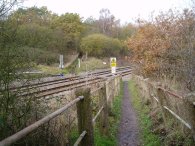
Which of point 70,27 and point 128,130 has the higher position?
point 70,27

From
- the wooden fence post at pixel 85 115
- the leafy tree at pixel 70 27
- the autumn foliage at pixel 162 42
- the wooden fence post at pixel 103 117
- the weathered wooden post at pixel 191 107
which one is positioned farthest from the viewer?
the leafy tree at pixel 70 27

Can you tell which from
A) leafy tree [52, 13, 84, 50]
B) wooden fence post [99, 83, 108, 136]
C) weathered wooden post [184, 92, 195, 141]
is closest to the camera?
weathered wooden post [184, 92, 195, 141]

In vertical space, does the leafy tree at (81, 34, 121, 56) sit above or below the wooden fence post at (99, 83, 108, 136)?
above

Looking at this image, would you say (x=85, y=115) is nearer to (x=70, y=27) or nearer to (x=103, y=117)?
(x=103, y=117)

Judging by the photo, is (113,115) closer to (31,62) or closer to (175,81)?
(175,81)

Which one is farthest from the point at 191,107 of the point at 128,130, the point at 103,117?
the point at 128,130

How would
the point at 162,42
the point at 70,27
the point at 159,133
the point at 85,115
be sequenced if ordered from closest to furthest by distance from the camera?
1. the point at 85,115
2. the point at 159,133
3. the point at 162,42
4. the point at 70,27

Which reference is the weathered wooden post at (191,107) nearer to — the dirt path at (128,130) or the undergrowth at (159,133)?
the undergrowth at (159,133)

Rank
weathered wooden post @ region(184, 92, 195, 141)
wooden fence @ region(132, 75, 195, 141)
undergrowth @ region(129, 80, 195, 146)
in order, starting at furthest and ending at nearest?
undergrowth @ region(129, 80, 195, 146)
wooden fence @ region(132, 75, 195, 141)
weathered wooden post @ region(184, 92, 195, 141)

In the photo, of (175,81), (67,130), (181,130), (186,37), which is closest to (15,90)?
(67,130)

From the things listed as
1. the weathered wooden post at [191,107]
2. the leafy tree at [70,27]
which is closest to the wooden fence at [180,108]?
the weathered wooden post at [191,107]

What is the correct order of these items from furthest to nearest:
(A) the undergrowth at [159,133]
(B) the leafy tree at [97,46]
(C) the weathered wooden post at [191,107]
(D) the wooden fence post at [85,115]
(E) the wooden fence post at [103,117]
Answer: (B) the leafy tree at [97,46] → (E) the wooden fence post at [103,117] → (A) the undergrowth at [159,133] → (D) the wooden fence post at [85,115] → (C) the weathered wooden post at [191,107]

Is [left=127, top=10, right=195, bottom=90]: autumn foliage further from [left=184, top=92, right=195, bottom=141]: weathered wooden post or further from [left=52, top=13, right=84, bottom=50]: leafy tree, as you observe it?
[left=52, top=13, right=84, bottom=50]: leafy tree

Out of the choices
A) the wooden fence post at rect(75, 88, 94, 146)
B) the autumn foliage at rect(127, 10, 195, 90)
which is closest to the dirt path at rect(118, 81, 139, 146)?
the autumn foliage at rect(127, 10, 195, 90)
